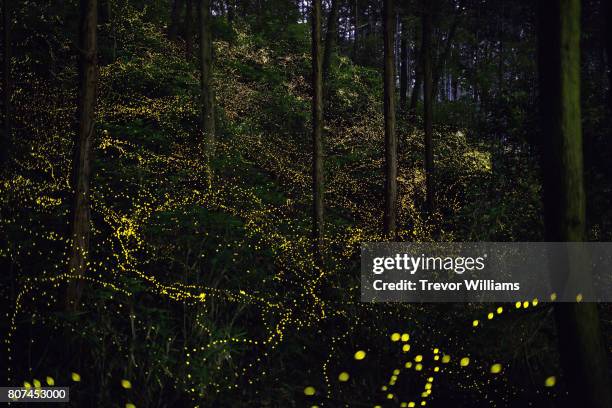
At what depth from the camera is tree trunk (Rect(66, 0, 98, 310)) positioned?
7441 mm

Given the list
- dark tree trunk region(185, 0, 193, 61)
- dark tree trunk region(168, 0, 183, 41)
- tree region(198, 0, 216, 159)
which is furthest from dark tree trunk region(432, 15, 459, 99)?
dark tree trunk region(168, 0, 183, 41)

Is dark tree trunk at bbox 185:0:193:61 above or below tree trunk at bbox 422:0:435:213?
above

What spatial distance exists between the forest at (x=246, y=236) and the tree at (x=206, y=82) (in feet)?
0.15

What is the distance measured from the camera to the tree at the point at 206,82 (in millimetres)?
13852

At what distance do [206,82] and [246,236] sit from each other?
5.29m

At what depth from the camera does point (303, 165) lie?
16.9 m

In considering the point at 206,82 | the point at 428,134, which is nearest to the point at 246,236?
the point at 206,82

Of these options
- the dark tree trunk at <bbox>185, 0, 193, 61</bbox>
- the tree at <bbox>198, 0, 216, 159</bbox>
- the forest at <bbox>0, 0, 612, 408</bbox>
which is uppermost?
the dark tree trunk at <bbox>185, 0, 193, 61</bbox>

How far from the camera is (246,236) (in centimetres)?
1096

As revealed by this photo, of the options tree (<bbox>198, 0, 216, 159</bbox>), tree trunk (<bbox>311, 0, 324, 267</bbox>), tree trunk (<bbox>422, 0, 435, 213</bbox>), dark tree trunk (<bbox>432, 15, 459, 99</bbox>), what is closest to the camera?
tree trunk (<bbox>311, 0, 324, 267</bbox>)

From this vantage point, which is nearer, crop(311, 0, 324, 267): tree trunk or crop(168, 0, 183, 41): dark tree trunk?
crop(311, 0, 324, 267): tree trunk

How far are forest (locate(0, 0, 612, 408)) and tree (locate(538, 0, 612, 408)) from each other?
0.02m

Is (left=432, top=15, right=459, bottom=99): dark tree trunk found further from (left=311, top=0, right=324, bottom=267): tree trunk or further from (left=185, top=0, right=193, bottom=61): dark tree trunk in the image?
(left=185, top=0, right=193, bottom=61): dark tree trunk

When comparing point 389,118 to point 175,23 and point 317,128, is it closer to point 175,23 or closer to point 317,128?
point 317,128
